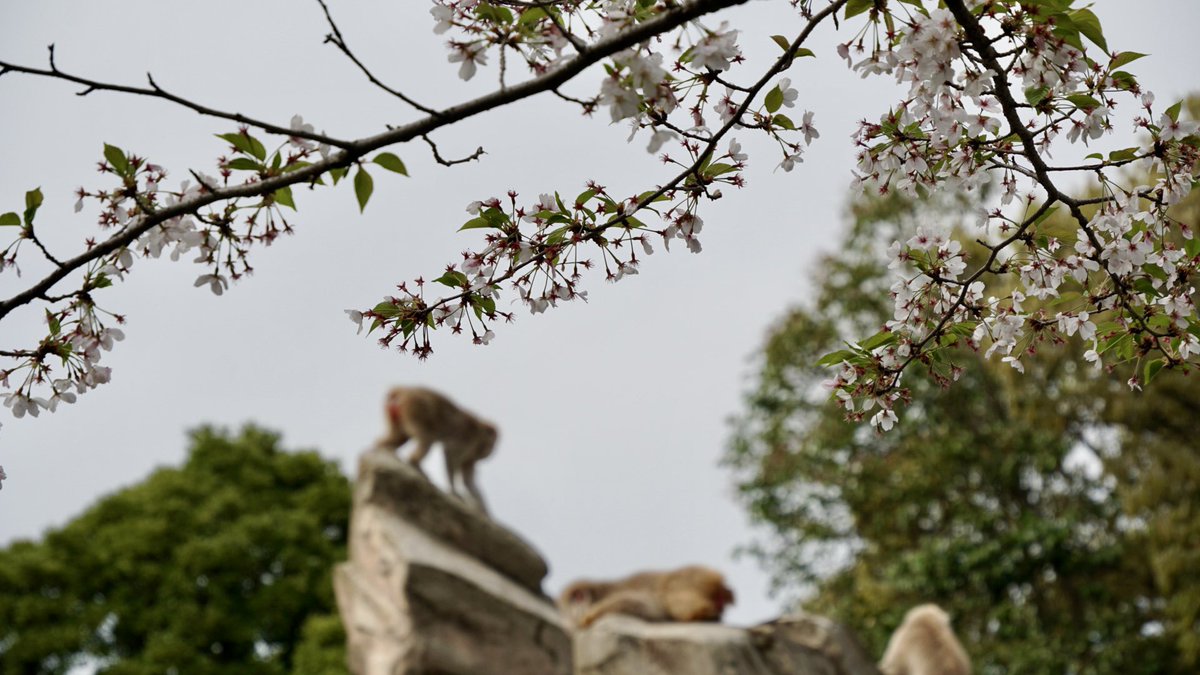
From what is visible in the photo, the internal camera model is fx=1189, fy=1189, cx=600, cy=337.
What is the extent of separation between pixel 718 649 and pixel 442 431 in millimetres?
4845

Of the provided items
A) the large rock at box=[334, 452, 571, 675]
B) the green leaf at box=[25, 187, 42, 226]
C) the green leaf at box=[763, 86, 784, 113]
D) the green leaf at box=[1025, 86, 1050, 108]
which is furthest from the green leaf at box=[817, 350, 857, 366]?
the large rock at box=[334, 452, 571, 675]

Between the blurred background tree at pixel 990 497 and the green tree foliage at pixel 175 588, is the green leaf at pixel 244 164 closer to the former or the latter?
the blurred background tree at pixel 990 497

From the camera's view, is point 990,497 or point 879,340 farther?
point 990,497

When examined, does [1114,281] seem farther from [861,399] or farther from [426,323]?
[426,323]

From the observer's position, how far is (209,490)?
27.9 m

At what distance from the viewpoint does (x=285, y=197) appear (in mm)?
3105

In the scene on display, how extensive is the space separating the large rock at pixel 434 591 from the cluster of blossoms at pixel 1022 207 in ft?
30.6

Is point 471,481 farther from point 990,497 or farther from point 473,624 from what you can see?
point 990,497

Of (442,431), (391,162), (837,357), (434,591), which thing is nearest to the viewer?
(391,162)

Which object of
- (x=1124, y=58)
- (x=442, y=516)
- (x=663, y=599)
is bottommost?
(x=1124, y=58)

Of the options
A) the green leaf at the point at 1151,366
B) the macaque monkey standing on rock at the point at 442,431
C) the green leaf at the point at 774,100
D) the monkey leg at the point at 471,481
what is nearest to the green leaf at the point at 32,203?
the green leaf at the point at 774,100

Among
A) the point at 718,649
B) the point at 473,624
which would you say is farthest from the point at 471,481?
the point at 718,649

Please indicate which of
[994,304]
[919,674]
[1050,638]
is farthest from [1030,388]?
[994,304]

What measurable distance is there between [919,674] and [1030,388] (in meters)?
7.16
